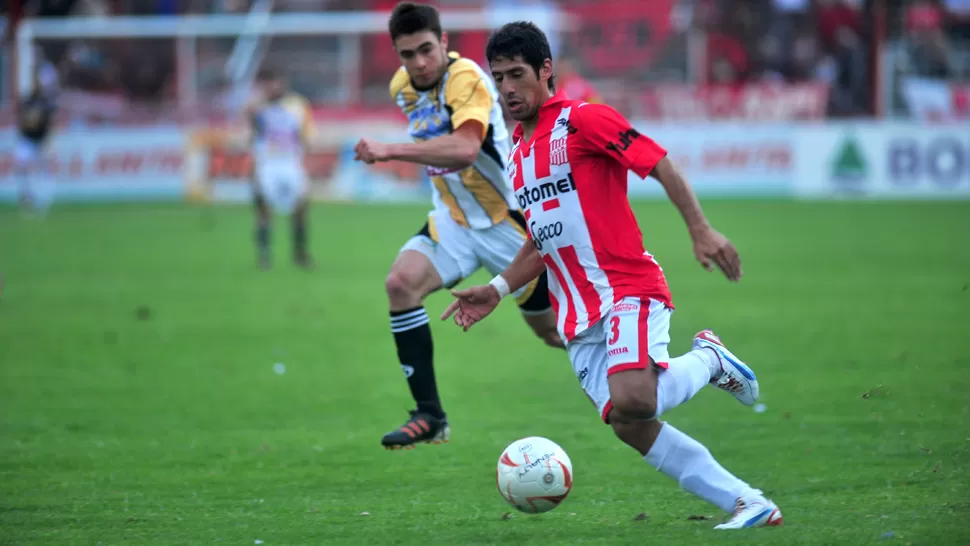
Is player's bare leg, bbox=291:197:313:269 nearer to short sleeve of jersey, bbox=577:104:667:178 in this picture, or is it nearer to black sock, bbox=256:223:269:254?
black sock, bbox=256:223:269:254

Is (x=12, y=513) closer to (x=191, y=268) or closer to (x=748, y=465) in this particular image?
(x=748, y=465)

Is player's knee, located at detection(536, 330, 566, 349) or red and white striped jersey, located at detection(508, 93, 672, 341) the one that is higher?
red and white striped jersey, located at detection(508, 93, 672, 341)

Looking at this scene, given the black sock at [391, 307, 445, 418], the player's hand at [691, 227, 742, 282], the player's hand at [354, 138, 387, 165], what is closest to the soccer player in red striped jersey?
the player's hand at [691, 227, 742, 282]

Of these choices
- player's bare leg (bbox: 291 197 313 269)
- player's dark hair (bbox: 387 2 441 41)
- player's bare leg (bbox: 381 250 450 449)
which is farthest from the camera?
player's bare leg (bbox: 291 197 313 269)

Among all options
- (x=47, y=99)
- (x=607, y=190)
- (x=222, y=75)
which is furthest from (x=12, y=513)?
(x=222, y=75)

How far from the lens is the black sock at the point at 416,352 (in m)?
6.33

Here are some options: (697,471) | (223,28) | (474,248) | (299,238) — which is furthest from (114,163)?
(697,471)

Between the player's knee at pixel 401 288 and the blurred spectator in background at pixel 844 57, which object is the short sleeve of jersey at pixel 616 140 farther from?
the blurred spectator in background at pixel 844 57

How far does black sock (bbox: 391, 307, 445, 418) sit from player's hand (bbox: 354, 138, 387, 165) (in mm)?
→ 1007

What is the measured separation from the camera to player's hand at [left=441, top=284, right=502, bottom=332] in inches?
204

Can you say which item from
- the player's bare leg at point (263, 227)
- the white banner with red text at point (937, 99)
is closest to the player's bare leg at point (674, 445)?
the player's bare leg at point (263, 227)

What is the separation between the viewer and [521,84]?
487cm

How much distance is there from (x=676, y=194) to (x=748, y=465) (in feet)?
6.69

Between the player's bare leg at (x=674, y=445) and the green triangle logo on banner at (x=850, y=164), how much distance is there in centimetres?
2071
